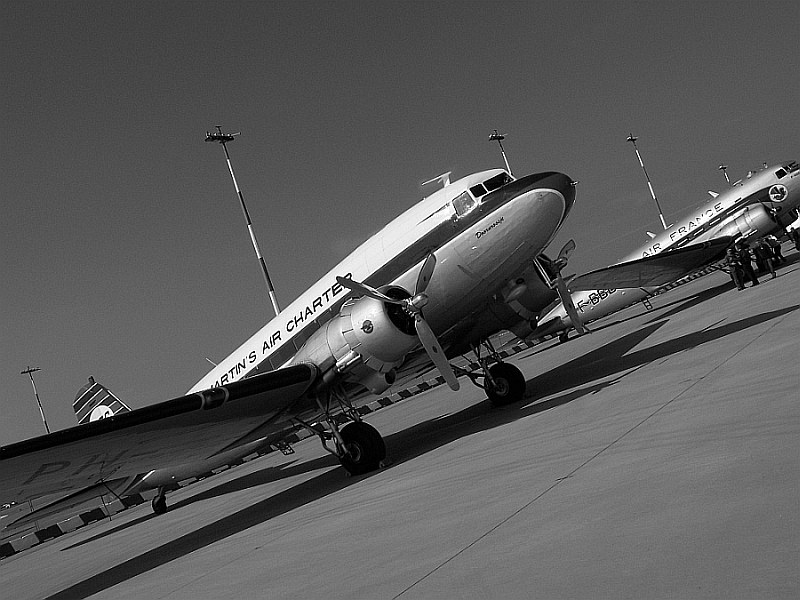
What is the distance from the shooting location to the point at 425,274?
520 inches

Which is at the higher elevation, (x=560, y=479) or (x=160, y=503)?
(x=160, y=503)

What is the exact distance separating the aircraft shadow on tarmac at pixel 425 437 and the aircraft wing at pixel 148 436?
153cm

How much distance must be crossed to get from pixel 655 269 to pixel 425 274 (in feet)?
69.8

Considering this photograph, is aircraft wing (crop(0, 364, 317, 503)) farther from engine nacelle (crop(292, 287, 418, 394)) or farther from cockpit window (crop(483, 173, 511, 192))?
cockpit window (crop(483, 173, 511, 192))

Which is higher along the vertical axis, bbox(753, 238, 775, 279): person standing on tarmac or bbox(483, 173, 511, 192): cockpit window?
bbox(483, 173, 511, 192): cockpit window

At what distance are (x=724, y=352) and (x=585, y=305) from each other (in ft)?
81.1

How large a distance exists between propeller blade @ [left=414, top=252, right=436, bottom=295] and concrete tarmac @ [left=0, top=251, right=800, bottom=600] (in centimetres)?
278

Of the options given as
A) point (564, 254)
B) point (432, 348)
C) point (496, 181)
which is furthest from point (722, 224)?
point (432, 348)

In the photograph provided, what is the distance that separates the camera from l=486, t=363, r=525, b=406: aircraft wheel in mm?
16031

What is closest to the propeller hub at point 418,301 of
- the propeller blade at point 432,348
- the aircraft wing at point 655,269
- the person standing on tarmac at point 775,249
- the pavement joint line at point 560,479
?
the propeller blade at point 432,348

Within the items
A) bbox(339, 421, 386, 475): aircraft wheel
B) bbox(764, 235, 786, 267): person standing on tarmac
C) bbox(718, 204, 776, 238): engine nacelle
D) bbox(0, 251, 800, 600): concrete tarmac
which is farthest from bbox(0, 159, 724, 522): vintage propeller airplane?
bbox(718, 204, 776, 238): engine nacelle

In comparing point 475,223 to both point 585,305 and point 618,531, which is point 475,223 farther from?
point 585,305

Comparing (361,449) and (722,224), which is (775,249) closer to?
(722,224)

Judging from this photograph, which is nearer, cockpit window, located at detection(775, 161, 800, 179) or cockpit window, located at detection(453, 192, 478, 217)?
cockpit window, located at detection(453, 192, 478, 217)
